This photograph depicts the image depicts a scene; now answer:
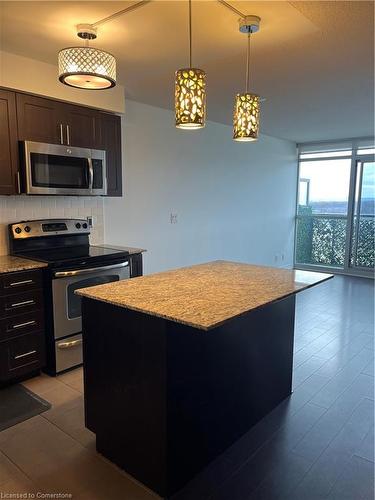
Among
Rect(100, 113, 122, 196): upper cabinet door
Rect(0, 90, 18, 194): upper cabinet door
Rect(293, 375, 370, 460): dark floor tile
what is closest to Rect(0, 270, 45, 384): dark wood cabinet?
Rect(0, 90, 18, 194): upper cabinet door

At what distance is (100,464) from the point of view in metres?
1.98

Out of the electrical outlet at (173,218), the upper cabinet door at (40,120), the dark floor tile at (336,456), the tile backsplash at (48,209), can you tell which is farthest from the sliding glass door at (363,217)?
the upper cabinet door at (40,120)

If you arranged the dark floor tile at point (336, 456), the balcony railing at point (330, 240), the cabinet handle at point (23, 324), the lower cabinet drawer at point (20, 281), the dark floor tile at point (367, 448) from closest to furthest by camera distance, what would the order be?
the dark floor tile at point (336, 456)
the dark floor tile at point (367, 448)
the lower cabinet drawer at point (20, 281)
the cabinet handle at point (23, 324)
the balcony railing at point (330, 240)

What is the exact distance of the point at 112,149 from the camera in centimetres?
353

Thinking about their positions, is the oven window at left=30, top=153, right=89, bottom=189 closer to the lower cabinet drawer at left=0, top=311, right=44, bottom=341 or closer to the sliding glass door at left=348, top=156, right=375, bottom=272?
the lower cabinet drawer at left=0, top=311, right=44, bottom=341

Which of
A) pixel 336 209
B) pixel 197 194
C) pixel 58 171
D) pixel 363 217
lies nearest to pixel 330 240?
pixel 336 209

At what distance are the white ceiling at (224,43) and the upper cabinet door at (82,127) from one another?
0.39 metres

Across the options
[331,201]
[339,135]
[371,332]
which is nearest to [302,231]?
[331,201]

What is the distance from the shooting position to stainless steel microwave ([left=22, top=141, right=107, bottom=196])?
287 cm

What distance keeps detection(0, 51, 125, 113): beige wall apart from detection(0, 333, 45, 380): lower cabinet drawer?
1.87 meters

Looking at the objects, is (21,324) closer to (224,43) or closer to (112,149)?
(112,149)

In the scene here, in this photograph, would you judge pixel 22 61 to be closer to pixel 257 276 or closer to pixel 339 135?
pixel 257 276

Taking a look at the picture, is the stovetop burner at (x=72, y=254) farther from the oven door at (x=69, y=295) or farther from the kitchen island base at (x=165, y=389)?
the kitchen island base at (x=165, y=389)

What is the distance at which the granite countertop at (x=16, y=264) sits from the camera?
2595mm
